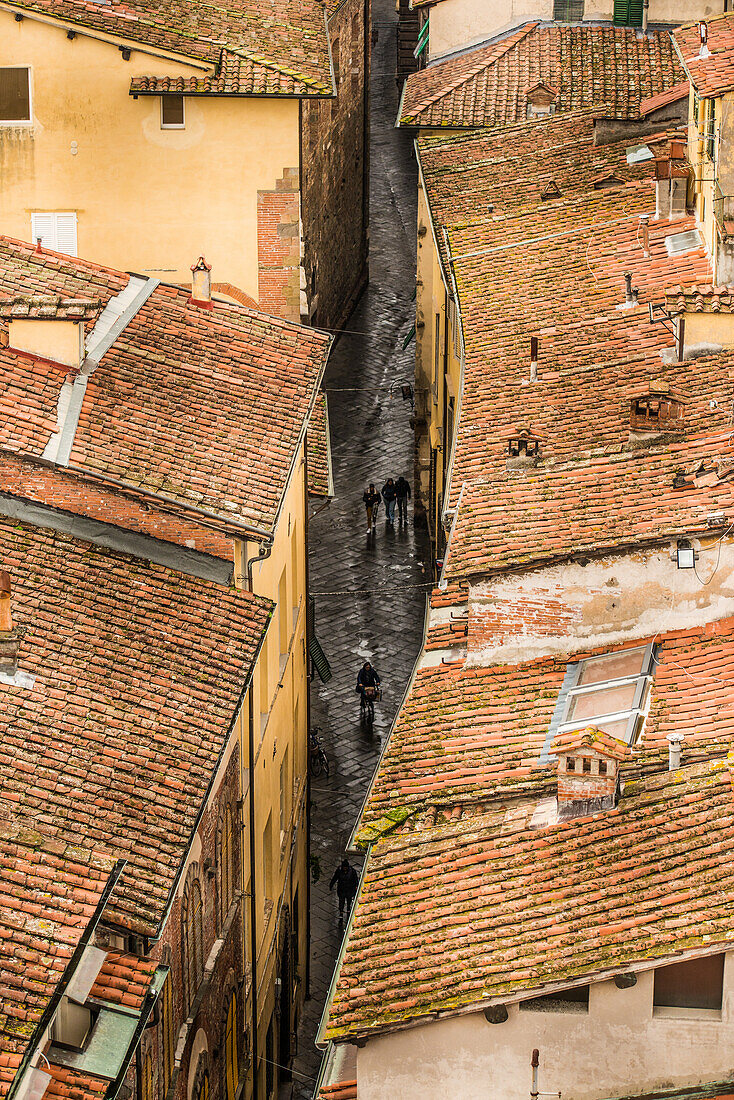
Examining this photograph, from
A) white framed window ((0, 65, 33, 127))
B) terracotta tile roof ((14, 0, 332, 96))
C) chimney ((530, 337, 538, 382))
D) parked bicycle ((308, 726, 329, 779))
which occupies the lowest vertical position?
parked bicycle ((308, 726, 329, 779))

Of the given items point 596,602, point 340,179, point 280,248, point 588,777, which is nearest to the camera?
point 588,777

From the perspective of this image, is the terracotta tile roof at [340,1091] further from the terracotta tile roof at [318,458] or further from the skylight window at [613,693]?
the terracotta tile roof at [318,458]

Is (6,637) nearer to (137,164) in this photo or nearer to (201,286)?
(201,286)

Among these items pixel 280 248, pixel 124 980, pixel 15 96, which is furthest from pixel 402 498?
pixel 124 980

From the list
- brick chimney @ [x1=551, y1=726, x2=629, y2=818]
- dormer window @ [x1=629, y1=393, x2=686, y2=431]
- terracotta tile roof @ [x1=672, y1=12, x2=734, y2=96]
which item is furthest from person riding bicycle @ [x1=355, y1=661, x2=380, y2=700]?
brick chimney @ [x1=551, y1=726, x2=629, y2=818]

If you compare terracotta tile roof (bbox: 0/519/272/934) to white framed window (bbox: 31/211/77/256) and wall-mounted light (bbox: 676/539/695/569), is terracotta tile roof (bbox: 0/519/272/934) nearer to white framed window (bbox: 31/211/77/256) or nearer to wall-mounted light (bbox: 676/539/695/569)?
wall-mounted light (bbox: 676/539/695/569)

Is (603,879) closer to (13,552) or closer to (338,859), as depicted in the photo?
(13,552)

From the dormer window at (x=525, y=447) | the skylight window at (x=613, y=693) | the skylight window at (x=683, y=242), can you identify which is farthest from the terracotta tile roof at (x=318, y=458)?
the skylight window at (x=613, y=693)
